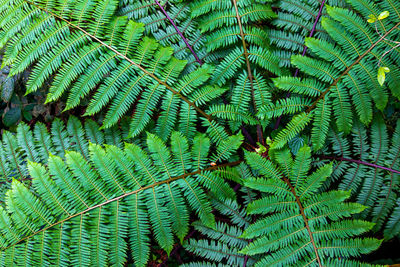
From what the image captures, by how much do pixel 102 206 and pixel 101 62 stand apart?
46.7 inches

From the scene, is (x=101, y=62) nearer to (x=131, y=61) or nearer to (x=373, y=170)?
(x=131, y=61)

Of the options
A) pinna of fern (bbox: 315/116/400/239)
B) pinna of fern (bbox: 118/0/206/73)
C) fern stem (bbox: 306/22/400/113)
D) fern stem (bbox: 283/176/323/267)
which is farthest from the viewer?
pinna of fern (bbox: 118/0/206/73)

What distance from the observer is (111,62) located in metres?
2.51

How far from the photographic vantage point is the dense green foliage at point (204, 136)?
221 centimetres

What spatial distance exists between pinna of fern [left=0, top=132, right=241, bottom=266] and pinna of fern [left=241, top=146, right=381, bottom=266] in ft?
1.15

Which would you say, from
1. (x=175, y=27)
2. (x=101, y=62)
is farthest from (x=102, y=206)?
(x=175, y=27)

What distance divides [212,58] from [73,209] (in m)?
1.73

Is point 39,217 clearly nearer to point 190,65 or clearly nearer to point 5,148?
point 5,148

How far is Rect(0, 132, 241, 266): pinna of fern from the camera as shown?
216 centimetres

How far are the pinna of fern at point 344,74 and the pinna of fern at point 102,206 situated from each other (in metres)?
0.82

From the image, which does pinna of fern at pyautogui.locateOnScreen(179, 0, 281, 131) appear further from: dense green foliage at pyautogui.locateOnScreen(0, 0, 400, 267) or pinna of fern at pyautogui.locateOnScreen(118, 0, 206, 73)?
pinna of fern at pyautogui.locateOnScreen(118, 0, 206, 73)

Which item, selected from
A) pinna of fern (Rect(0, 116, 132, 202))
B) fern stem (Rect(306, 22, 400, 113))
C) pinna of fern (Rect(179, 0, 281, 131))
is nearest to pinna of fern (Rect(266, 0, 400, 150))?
fern stem (Rect(306, 22, 400, 113))

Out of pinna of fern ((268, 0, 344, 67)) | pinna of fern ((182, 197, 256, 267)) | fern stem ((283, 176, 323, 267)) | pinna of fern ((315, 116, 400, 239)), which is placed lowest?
pinna of fern ((182, 197, 256, 267))

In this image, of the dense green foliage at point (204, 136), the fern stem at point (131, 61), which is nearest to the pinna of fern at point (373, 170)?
the dense green foliage at point (204, 136)
